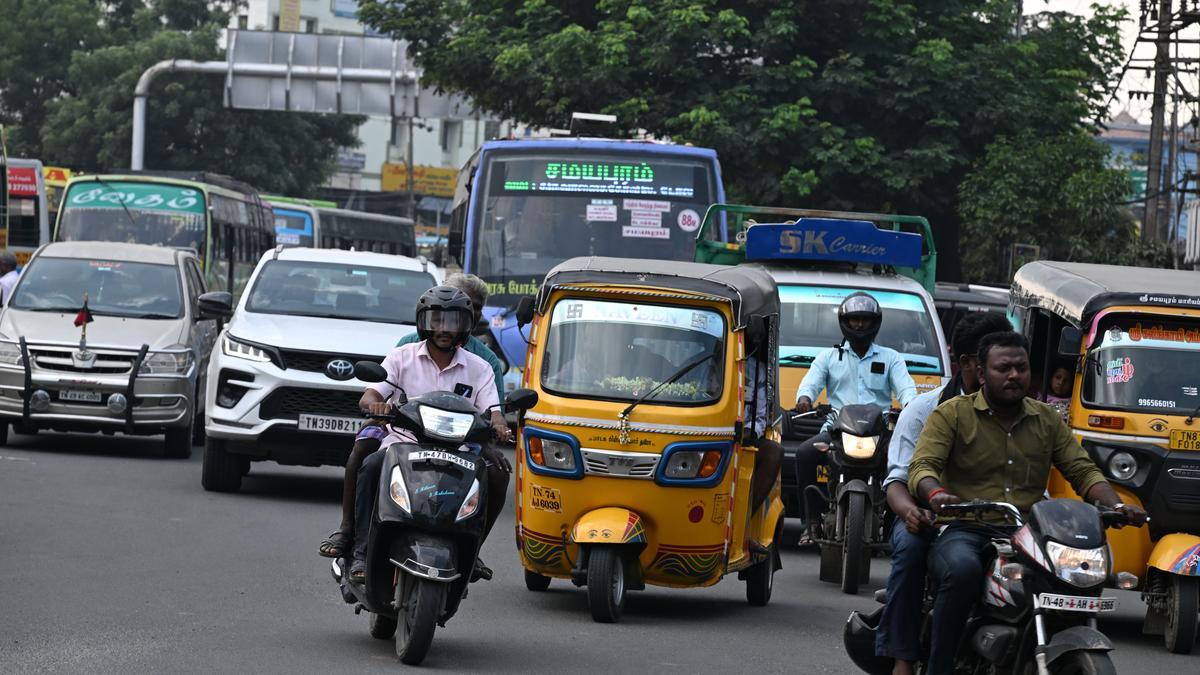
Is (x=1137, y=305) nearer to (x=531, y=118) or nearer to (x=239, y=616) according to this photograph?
(x=239, y=616)

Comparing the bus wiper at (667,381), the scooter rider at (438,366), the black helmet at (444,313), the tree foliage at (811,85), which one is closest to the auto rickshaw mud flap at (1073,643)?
the scooter rider at (438,366)

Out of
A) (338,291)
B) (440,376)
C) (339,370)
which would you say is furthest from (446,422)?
(338,291)

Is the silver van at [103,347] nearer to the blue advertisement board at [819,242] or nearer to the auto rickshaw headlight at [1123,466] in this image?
the blue advertisement board at [819,242]

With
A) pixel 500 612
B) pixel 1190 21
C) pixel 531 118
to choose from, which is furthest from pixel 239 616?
pixel 1190 21

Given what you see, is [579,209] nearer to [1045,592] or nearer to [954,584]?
[954,584]

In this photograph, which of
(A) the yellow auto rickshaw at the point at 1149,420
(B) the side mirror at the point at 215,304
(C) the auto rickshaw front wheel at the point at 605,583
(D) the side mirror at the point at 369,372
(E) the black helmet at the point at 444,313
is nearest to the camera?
(D) the side mirror at the point at 369,372

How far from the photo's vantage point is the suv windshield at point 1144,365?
1084 centimetres

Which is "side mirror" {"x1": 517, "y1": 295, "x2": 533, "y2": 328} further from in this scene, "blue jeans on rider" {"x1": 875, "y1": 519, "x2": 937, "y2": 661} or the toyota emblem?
"blue jeans on rider" {"x1": 875, "y1": 519, "x2": 937, "y2": 661}

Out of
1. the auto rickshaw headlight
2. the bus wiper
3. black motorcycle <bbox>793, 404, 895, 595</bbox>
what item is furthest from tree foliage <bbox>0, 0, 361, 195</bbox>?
the auto rickshaw headlight

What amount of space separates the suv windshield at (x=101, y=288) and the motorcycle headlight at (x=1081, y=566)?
13.3 m

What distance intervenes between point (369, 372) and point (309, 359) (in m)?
6.57

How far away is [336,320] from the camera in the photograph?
51.4ft

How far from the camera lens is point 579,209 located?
21.5 m

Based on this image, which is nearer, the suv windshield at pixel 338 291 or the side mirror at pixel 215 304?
the side mirror at pixel 215 304
